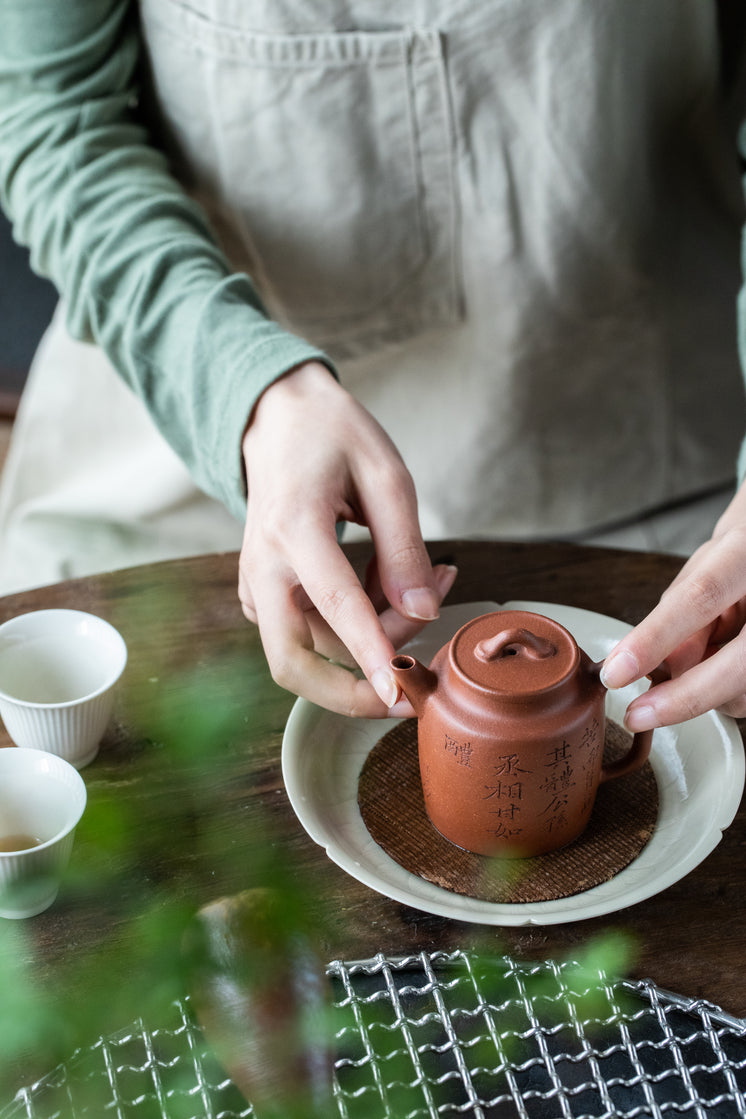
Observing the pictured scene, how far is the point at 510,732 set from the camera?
75 centimetres

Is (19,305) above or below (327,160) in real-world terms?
below

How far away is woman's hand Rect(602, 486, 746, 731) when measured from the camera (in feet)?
2.56

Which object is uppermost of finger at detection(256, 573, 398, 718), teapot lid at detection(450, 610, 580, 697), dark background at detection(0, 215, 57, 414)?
teapot lid at detection(450, 610, 580, 697)

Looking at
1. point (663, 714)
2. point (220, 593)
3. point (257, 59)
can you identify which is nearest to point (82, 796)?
point (220, 593)

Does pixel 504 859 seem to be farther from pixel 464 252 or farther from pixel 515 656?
pixel 464 252

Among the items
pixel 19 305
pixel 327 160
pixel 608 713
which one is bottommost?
pixel 19 305

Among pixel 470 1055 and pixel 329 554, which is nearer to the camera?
pixel 470 1055

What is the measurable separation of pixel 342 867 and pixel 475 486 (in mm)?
727

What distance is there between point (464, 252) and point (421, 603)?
588 mm

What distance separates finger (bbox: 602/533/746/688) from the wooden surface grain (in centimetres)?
18

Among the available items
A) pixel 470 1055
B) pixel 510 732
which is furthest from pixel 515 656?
pixel 470 1055

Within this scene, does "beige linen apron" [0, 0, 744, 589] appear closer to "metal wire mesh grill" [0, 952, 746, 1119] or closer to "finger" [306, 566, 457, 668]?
"finger" [306, 566, 457, 668]

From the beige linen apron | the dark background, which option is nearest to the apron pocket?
the beige linen apron

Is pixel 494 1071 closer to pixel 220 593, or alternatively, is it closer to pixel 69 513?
pixel 220 593
